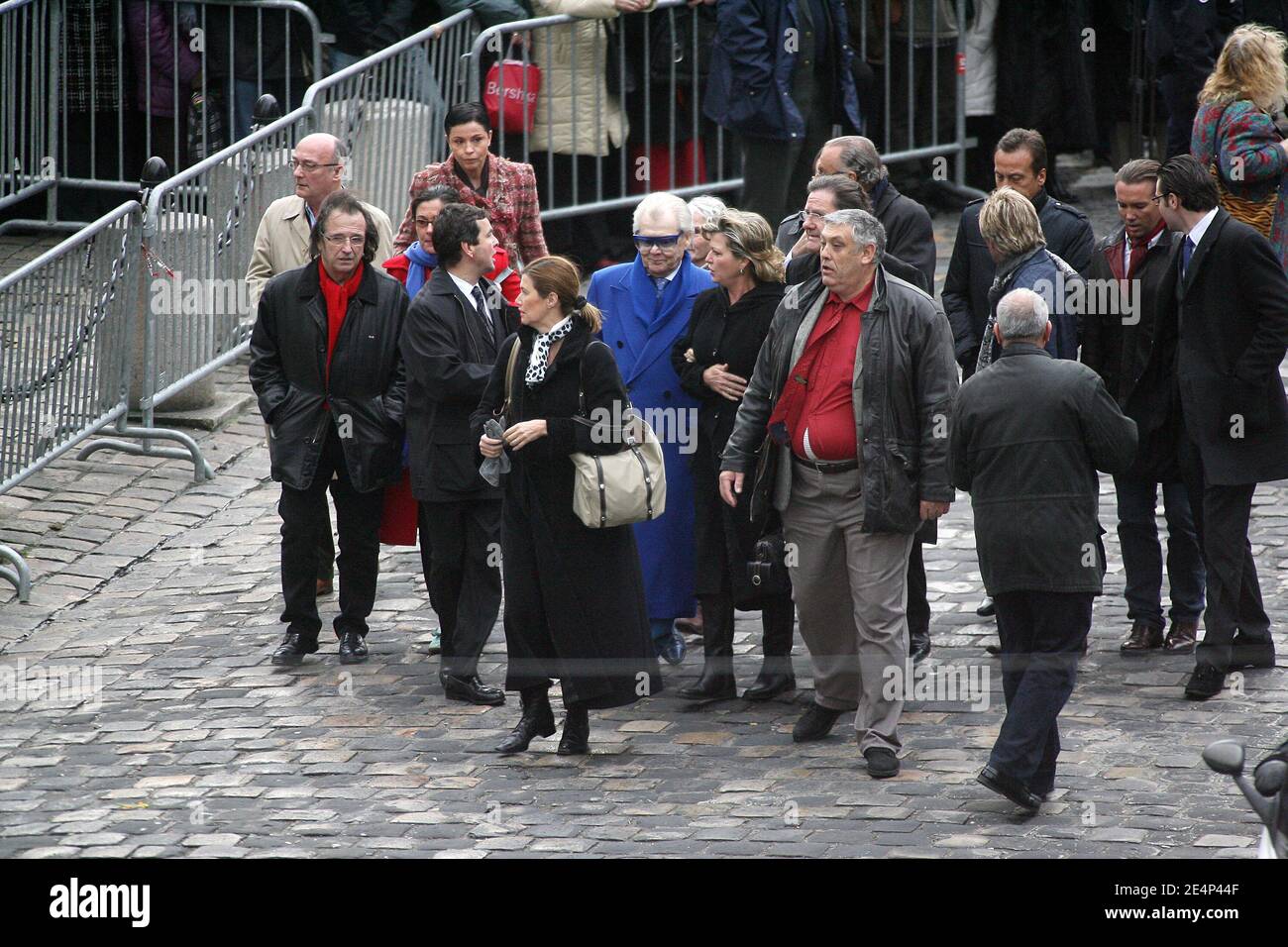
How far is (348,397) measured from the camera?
971cm

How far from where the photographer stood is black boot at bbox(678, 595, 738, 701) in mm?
9305

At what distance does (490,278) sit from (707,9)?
568 cm

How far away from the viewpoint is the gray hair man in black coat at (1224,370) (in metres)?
8.88

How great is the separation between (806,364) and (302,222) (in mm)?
3351

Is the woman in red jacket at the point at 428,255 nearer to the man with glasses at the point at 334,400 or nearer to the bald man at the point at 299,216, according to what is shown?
the man with glasses at the point at 334,400

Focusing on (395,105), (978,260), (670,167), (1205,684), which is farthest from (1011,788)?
(670,167)

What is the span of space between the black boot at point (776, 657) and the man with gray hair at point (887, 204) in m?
1.65

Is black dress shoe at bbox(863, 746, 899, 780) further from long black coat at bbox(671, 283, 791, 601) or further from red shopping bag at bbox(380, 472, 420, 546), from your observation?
red shopping bag at bbox(380, 472, 420, 546)

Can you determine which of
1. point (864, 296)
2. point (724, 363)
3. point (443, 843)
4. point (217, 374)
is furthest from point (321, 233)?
point (217, 374)

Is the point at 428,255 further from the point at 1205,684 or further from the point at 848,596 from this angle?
the point at 1205,684

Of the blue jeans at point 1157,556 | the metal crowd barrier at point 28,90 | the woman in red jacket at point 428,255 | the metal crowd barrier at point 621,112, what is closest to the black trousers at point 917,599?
the blue jeans at point 1157,556

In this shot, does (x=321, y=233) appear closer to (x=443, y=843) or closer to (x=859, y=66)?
(x=443, y=843)

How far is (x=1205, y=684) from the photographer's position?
8945mm

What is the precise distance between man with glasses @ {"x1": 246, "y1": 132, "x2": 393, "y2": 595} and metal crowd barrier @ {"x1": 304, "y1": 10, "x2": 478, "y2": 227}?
8.43 ft
